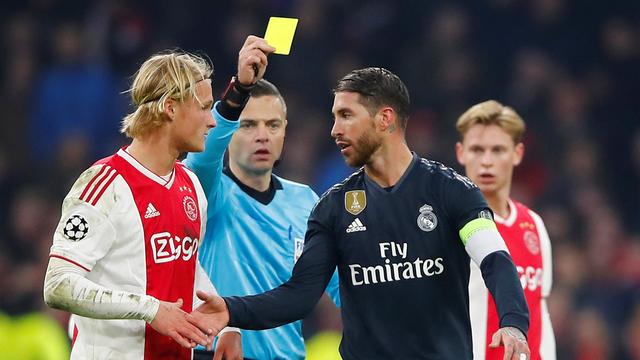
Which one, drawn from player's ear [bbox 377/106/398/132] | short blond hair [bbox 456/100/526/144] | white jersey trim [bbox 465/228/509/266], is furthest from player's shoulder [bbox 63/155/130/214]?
short blond hair [bbox 456/100/526/144]

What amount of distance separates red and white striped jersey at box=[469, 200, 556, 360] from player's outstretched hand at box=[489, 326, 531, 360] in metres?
1.50

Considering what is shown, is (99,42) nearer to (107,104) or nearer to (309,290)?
(107,104)

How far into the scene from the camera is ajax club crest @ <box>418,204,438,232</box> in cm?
518

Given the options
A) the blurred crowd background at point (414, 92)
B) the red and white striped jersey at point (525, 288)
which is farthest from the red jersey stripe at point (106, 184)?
the blurred crowd background at point (414, 92)

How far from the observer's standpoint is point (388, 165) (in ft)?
17.6

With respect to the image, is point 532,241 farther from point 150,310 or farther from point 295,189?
point 150,310

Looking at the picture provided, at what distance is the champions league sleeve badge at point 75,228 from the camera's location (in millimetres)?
4605

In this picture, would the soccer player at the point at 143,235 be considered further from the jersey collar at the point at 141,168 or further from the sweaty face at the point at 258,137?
the sweaty face at the point at 258,137

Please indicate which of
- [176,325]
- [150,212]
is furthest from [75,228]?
[176,325]

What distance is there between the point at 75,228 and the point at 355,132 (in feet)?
4.45

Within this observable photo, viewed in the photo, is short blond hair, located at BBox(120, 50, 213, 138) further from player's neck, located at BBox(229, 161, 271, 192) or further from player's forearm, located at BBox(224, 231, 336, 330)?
player's neck, located at BBox(229, 161, 271, 192)

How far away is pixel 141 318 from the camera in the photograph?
15.0 ft

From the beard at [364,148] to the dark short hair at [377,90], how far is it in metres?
0.11

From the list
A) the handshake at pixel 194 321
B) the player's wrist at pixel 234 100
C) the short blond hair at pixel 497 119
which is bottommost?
the handshake at pixel 194 321
